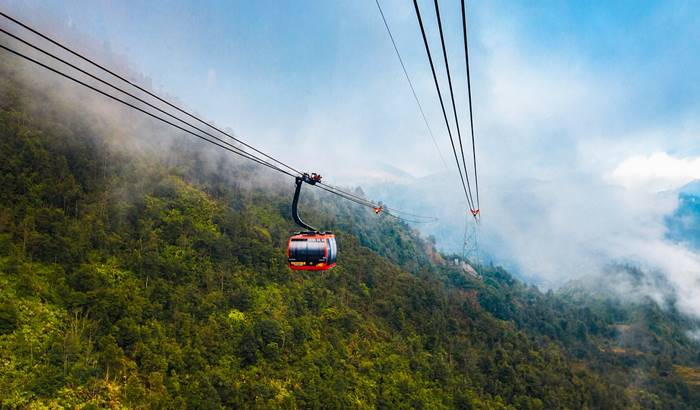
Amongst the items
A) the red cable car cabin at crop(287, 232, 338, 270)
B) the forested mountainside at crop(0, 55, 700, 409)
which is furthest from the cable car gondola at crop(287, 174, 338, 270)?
the forested mountainside at crop(0, 55, 700, 409)

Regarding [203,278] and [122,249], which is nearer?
[122,249]

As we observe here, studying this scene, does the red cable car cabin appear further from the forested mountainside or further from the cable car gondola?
the forested mountainside

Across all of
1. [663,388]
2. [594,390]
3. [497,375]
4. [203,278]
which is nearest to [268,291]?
[203,278]

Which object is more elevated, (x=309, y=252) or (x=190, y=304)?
(x=309, y=252)

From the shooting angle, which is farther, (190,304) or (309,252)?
(190,304)

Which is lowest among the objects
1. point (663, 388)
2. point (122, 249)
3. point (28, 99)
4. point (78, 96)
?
point (663, 388)

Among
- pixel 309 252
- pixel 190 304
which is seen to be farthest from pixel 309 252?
pixel 190 304

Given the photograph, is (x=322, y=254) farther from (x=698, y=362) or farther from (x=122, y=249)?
(x=698, y=362)

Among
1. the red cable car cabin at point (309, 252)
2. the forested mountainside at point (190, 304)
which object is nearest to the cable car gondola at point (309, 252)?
the red cable car cabin at point (309, 252)

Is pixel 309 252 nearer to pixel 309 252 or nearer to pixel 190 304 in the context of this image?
pixel 309 252
